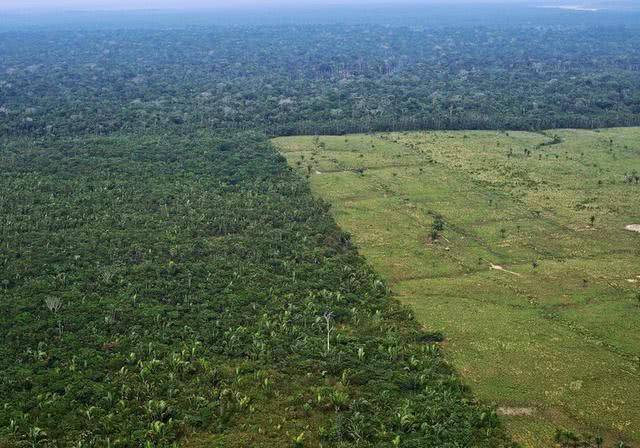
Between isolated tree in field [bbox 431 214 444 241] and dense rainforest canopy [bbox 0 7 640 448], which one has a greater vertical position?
dense rainforest canopy [bbox 0 7 640 448]

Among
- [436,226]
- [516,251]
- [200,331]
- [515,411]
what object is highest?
[200,331]

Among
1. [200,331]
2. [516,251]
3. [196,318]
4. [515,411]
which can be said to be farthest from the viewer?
[516,251]

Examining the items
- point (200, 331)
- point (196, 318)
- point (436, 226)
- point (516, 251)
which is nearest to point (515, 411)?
point (200, 331)

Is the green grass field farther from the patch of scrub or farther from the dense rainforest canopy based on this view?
the dense rainforest canopy

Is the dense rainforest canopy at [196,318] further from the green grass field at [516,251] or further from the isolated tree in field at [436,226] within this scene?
the isolated tree in field at [436,226]

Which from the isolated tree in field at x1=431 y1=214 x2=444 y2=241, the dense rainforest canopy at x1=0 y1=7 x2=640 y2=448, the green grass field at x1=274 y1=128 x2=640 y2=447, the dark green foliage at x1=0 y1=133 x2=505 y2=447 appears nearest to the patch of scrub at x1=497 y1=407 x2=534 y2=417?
the green grass field at x1=274 y1=128 x2=640 y2=447

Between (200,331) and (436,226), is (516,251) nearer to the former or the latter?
(436,226)

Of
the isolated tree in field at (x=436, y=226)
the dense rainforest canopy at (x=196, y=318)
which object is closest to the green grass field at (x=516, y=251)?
the isolated tree in field at (x=436, y=226)

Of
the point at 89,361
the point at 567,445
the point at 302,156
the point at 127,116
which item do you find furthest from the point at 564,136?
the point at 89,361

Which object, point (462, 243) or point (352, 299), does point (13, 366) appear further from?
point (462, 243)
